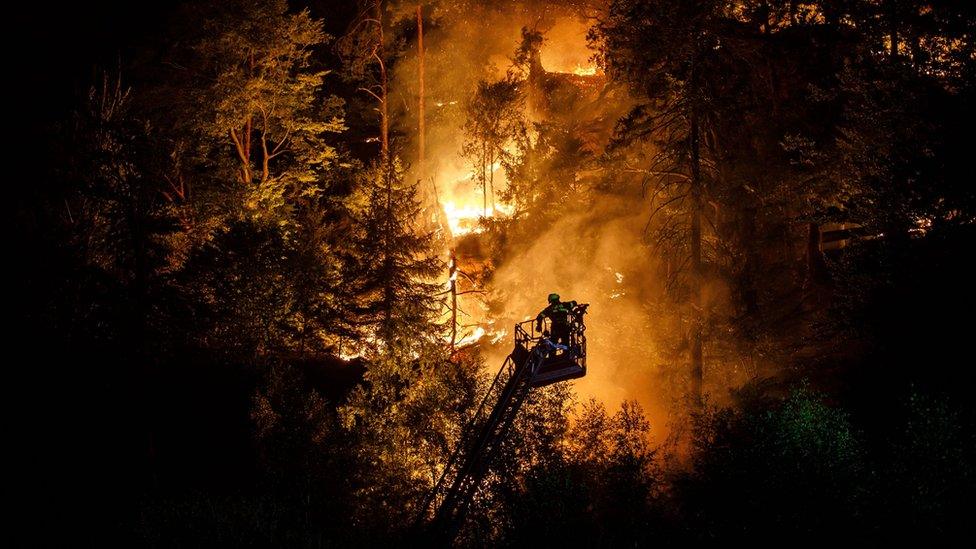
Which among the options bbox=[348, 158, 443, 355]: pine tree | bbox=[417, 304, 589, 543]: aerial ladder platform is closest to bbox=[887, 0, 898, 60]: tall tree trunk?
bbox=[417, 304, 589, 543]: aerial ladder platform

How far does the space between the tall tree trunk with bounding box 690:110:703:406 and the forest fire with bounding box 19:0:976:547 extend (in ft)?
0.30

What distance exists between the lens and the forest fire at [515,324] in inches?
659

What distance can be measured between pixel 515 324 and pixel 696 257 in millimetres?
6717

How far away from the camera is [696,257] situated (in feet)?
76.1

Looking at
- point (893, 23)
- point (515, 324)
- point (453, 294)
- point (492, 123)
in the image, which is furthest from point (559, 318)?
point (492, 123)

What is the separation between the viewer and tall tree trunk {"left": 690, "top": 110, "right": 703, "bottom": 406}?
2252 centimetres

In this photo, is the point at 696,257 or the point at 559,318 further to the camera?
the point at 696,257

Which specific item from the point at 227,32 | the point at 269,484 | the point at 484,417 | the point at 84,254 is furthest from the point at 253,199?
the point at 484,417

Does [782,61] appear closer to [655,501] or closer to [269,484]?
[655,501]

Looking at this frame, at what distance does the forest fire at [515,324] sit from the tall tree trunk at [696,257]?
92 millimetres

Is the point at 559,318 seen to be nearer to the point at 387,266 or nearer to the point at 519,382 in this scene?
the point at 519,382

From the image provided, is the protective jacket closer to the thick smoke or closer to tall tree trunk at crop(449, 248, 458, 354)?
the thick smoke

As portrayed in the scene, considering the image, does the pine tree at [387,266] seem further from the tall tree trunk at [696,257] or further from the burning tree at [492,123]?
the tall tree trunk at [696,257]

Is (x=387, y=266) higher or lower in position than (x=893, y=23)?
lower
